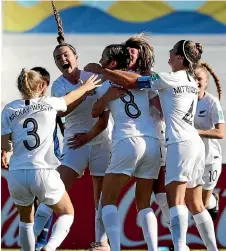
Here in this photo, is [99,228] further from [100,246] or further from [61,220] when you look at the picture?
[61,220]

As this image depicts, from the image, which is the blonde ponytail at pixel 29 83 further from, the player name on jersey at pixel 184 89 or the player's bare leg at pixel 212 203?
the player's bare leg at pixel 212 203

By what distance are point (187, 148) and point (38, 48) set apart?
347cm

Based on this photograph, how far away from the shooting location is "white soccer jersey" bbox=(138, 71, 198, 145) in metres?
7.63

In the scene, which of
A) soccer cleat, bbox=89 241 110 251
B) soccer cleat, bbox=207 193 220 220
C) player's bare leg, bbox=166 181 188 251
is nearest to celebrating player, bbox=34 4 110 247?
soccer cleat, bbox=89 241 110 251

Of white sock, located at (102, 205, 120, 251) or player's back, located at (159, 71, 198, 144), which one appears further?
white sock, located at (102, 205, 120, 251)

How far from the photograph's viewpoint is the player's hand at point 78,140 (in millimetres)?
8383

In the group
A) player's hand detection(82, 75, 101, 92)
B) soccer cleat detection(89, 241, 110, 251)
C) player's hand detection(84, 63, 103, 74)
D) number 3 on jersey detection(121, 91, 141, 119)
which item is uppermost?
player's hand detection(84, 63, 103, 74)

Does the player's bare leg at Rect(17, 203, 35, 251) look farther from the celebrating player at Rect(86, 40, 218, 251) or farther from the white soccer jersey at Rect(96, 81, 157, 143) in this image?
the celebrating player at Rect(86, 40, 218, 251)

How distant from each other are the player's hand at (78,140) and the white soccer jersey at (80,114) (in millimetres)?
145

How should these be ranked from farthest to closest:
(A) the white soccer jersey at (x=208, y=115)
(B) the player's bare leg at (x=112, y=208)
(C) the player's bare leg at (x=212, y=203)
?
(C) the player's bare leg at (x=212, y=203) < (A) the white soccer jersey at (x=208, y=115) < (B) the player's bare leg at (x=112, y=208)

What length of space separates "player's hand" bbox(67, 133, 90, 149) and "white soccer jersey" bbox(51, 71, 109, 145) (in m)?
0.14

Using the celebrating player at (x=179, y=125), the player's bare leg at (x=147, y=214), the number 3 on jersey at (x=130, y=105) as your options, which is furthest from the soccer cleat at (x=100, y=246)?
the number 3 on jersey at (x=130, y=105)

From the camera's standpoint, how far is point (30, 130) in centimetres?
750

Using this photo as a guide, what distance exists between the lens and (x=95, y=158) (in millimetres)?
8672
